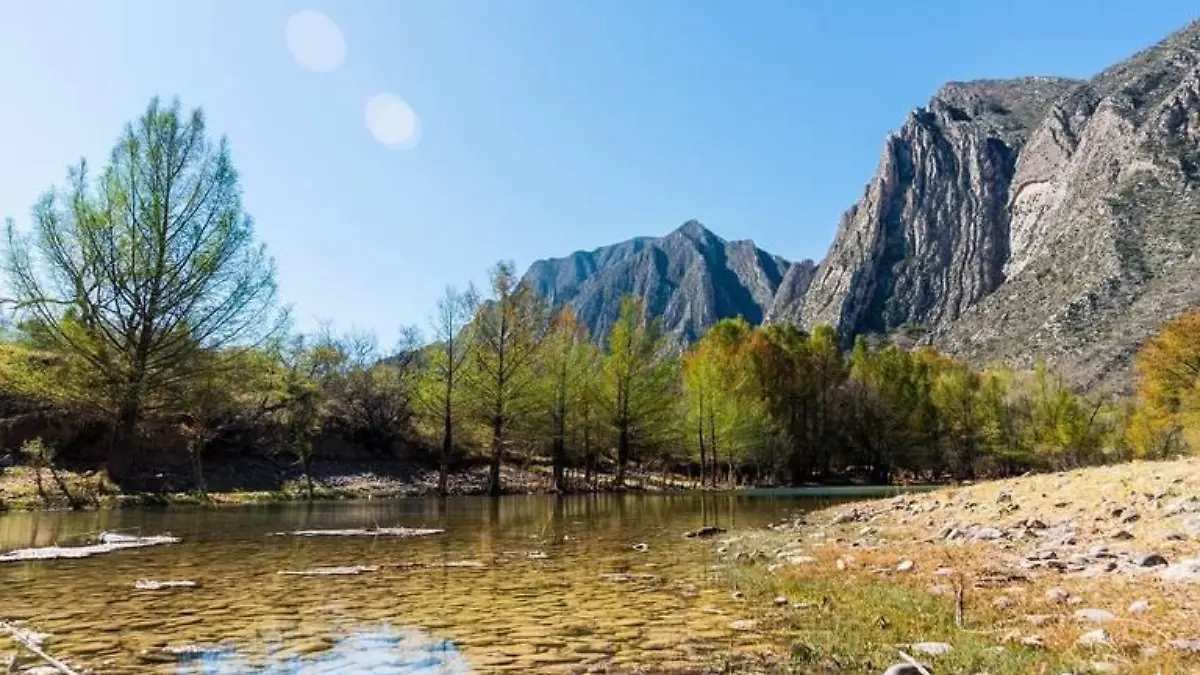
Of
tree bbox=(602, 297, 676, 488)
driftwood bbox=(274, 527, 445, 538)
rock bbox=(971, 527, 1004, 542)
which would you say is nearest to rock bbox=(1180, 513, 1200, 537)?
rock bbox=(971, 527, 1004, 542)

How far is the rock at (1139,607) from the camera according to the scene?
6.03m

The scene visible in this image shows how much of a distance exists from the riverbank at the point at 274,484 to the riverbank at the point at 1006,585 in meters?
22.0

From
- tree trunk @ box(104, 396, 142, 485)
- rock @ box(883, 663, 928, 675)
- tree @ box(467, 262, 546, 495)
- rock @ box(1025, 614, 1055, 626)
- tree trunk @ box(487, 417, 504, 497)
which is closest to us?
rock @ box(883, 663, 928, 675)

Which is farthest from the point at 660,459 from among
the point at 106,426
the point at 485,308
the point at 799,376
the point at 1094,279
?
the point at 1094,279

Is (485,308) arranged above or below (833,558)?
above

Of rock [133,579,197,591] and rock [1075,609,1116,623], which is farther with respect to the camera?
rock [133,579,197,591]

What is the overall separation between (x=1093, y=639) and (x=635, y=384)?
154ft

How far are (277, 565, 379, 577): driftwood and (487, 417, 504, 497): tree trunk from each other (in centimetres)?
2950

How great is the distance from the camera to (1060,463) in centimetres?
7425

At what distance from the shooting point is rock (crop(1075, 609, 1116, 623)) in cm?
589

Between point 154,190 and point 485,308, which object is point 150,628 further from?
point 485,308

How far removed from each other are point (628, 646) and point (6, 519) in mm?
21160

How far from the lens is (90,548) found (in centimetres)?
1289

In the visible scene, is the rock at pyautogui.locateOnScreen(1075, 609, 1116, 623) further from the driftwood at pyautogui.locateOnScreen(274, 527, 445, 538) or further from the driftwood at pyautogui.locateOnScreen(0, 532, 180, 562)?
the driftwood at pyautogui.locateOnScreen(0, 532, 180, 562)
